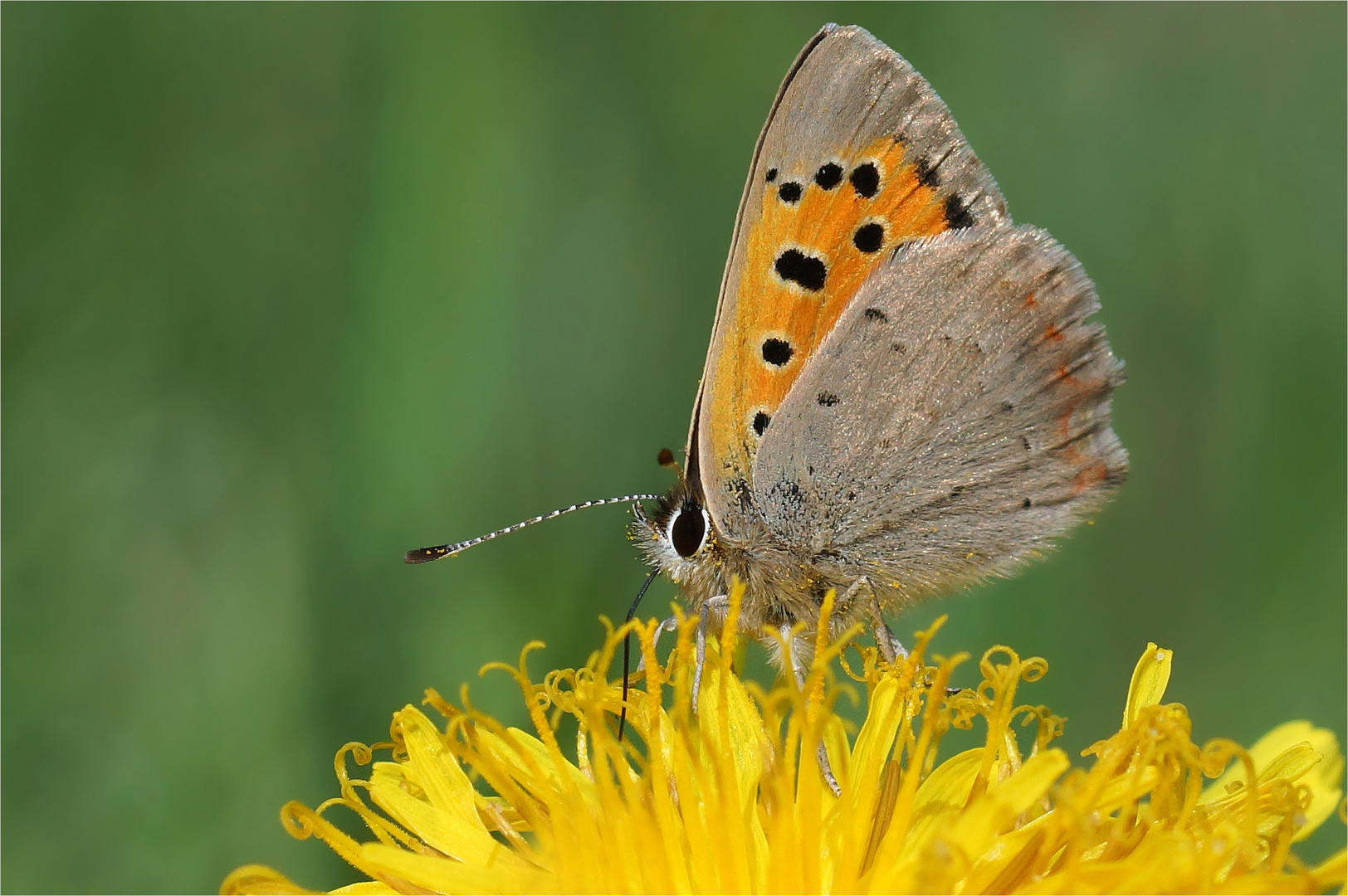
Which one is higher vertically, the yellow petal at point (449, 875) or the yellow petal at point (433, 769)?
the yellow petal at point (433, 769)

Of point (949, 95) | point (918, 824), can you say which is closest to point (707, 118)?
point (949, 95)

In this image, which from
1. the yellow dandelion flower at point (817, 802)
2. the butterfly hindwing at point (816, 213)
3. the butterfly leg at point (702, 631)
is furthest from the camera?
the butterfly hindwing at point (816, 213)

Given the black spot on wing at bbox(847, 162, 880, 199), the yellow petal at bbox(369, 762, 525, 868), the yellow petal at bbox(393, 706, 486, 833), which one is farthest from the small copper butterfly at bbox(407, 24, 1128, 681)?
the yellow petal at bbox(369, 762, 525, 868)

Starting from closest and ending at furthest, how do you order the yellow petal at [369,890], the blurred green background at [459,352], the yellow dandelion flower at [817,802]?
the yellow dandelion flower at [817,802] → the yellow petal at [369,890] → the blurred green background at [459,352]

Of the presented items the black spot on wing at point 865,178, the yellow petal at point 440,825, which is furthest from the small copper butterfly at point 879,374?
the yellow petal at point 440,825

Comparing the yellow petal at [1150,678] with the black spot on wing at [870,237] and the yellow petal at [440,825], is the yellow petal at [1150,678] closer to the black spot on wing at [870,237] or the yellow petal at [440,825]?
the black spot on wing at [870,237]

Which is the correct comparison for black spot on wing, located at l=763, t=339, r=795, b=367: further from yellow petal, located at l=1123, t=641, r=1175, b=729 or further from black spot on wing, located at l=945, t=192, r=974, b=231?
yellow petal, located at l=1123, t=641, r=1175, b=729

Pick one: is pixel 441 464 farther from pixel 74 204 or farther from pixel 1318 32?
pixel 1318 32

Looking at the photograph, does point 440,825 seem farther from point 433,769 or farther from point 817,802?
point 817,802

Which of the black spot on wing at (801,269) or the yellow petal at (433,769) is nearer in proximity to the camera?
the yellow petal at (433,769)

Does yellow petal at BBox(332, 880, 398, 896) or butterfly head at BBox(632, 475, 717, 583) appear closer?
yellow petal at BBox(332, 880, 398, 896)
